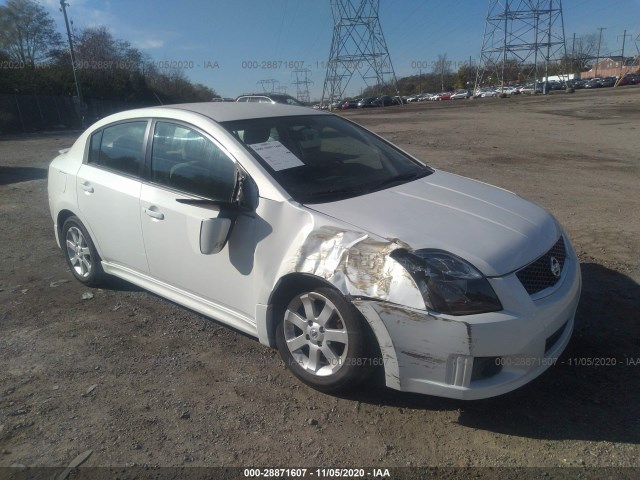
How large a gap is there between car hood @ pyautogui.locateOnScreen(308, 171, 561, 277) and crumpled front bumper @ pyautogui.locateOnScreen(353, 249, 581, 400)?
193 mm

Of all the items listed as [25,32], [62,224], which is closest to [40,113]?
[25,32]

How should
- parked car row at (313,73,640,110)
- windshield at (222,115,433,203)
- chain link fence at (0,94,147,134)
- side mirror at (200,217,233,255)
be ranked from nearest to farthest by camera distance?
side mirror at (200,217,233,255), windshield at (222,115,433,203), chain link fence at (0,94,147,134), parked car row at (313,73,640,110)

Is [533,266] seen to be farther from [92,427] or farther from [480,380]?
[92,427]

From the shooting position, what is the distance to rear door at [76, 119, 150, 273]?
162 inches

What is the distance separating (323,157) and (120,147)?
1.77 m

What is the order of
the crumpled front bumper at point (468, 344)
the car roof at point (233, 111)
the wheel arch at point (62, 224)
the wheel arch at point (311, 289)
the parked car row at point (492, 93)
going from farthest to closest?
the parked car row at point (492, 93)
the wheel arch at point (62, 224)
the car roof at point (233, 111)
the wheel arch at point (311, 289)
the crumpled front bumper at point (468, 344)

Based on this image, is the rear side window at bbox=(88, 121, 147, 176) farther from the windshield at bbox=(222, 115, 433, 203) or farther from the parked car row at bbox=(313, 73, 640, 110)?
the parked car row at bbox=(313, 73, 640, 110)

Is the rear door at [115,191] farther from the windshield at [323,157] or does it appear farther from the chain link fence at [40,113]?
the chain link fence at [40,113]

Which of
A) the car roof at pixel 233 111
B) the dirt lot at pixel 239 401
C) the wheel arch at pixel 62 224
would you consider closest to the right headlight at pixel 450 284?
the dirt lot at pixel 239 401

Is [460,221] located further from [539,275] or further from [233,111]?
[233,111]

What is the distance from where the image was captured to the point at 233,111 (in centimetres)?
402

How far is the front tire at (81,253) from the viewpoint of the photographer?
186 inches

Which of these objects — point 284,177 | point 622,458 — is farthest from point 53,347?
point 622,458

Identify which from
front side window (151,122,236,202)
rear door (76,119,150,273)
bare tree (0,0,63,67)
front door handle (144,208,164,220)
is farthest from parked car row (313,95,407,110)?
front door handle (144,208,164,220)
